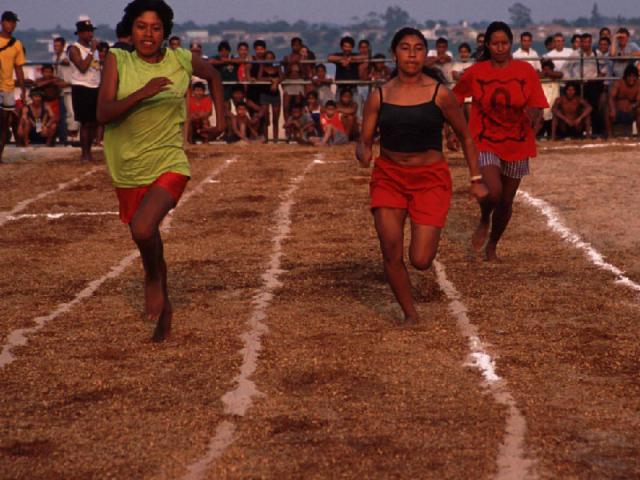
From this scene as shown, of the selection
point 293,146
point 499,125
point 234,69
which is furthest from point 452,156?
point 499,125

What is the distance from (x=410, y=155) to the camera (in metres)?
7.24

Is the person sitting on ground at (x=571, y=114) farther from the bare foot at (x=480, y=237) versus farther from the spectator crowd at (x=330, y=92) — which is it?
the bare foot at (x=480, y=237)

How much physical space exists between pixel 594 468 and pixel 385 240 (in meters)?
2.56

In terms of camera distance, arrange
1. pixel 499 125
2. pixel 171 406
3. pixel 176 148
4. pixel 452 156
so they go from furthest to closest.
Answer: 1. pixel 452 156
2. pixel 499 125
3. pixel 176 148
4. pixel 171 406

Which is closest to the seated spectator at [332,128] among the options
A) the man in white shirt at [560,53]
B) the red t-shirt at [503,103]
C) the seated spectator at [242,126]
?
the seated spectator at [242,126]

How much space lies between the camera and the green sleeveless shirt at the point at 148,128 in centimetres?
694

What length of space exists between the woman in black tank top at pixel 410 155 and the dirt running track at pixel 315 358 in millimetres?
429

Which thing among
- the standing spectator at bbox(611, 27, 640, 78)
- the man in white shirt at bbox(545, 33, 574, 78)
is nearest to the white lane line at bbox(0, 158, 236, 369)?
the man in white shirt at bbox(545, 33, 574, 78)

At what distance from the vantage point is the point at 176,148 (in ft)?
23.4

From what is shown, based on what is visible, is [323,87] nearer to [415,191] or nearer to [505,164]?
[505,164]

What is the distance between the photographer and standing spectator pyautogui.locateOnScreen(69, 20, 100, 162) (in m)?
15.7

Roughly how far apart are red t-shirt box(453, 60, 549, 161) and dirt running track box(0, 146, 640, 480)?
829mm

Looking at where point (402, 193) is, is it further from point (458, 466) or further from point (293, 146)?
point (293, 146)

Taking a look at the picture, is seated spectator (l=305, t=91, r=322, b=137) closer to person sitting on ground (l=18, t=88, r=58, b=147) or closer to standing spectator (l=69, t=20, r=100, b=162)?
person sitting on ground (l=18, t=88, r=58, b=147)
